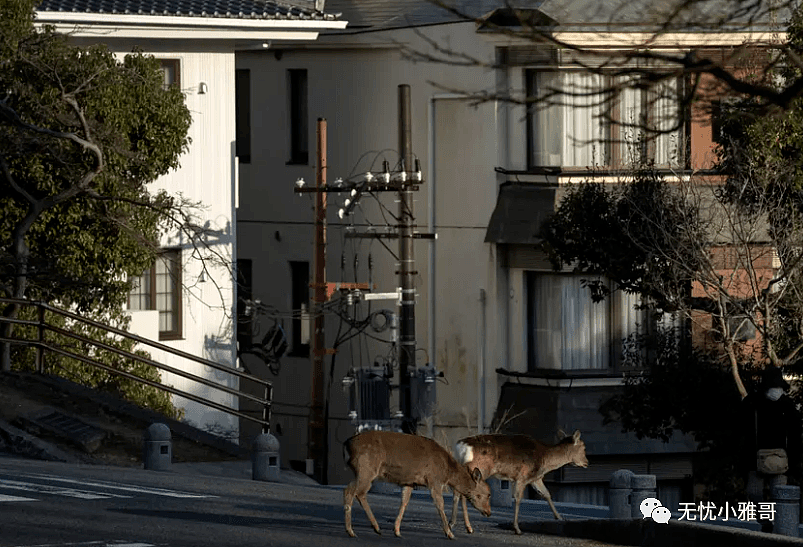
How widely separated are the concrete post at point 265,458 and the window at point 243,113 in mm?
20150


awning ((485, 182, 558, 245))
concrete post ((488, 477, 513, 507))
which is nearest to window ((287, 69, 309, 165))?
awning ((485, 182, 558, 245))

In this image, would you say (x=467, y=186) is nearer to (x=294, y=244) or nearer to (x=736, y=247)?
(x=294, y=244)

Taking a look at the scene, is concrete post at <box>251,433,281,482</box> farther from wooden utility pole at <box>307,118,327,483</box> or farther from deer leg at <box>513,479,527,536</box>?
wooden utility pole at <box>307,118,327,483</box>

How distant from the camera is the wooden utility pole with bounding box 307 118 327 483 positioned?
35.1 meters

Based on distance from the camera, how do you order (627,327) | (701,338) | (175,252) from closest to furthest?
(701,338), (175,252), (627,327)

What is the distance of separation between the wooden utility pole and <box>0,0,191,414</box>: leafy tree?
5807 mm

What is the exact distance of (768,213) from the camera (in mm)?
27562

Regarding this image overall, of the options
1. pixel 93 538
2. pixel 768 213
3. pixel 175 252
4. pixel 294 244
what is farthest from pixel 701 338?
pixel 93 538

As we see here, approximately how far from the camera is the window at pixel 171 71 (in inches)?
1277

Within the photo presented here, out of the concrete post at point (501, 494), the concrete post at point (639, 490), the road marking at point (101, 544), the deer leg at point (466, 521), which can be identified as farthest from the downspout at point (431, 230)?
the road marking at point (101, 544)

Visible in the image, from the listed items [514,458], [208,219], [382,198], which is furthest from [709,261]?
[382,198]

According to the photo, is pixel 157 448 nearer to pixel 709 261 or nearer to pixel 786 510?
pixel 786 510

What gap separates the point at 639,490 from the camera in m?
17.4

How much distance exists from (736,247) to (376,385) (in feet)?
31.9
